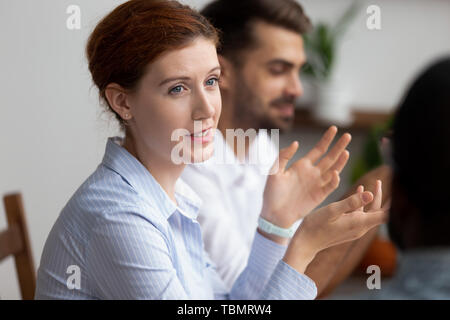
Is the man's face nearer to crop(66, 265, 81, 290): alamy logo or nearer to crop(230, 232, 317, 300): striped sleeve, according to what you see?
crop(230, 232, 317, 300): striped sleeve

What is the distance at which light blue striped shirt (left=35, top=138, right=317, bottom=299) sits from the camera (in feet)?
1.59

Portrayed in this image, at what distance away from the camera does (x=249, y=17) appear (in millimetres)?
902

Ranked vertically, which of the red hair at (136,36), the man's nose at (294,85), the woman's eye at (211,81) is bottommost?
the man's nose at (294,85)

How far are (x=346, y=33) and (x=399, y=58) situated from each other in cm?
20

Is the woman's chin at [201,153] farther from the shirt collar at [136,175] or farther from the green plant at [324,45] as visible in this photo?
the green plant at [324,45]

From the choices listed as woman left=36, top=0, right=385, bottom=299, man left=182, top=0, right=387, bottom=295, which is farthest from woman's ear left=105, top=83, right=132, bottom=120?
man left=182, top=0, right=387, bottom=295

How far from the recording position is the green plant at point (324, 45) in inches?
69.8

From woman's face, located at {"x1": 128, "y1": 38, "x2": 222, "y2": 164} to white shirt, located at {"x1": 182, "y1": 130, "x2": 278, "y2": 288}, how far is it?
0.23m

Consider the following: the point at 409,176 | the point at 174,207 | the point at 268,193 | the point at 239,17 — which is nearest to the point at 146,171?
the point at 174,207

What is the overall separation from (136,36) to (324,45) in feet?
4.56

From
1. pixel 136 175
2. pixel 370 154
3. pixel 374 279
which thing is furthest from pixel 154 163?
pixel 370 154

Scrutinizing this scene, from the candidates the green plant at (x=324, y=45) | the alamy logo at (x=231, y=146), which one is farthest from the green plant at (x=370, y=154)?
the alamy logo at (x=231, y=146)

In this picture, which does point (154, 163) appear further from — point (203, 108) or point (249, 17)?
point (249, 17)

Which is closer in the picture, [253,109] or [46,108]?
[46,108]
